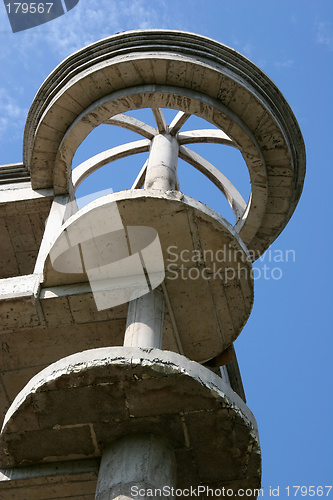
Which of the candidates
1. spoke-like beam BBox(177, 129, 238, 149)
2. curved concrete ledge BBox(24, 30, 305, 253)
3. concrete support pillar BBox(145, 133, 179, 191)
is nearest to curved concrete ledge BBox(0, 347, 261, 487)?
concrete support pillar BBox(145, 133, 179, 191)

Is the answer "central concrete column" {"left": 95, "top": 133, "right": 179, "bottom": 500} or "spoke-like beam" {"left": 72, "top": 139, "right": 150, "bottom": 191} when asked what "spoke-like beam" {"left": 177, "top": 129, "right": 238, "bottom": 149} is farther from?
"central concrete column" {"left": 95, "top": 133, "right": 179, "bottom": 500}

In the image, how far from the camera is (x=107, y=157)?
16.6 metres

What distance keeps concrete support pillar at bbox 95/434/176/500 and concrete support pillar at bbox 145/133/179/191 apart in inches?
197

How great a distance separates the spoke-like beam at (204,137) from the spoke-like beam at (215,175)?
43 cm

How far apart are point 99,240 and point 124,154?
6.58 m

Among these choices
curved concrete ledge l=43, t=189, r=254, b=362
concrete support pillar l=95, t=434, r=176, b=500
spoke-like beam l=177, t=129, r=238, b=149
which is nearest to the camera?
concrete support pillar l=95, t=434, r=176, b=500

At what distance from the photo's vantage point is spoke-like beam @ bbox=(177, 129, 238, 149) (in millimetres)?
15805

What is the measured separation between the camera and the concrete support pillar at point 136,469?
735 centimetres

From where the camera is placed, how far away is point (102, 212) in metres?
10.1

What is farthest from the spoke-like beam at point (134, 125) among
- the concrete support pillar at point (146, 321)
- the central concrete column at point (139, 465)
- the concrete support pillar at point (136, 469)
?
the concrete support pillar at point (136, 469)

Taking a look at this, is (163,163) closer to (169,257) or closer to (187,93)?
(187,93)

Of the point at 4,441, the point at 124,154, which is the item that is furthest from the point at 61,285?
the point at 124,154

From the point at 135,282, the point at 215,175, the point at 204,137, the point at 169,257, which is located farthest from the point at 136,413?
the point at 215,175

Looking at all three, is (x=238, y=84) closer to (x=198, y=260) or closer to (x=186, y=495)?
(x=198, y=260)
